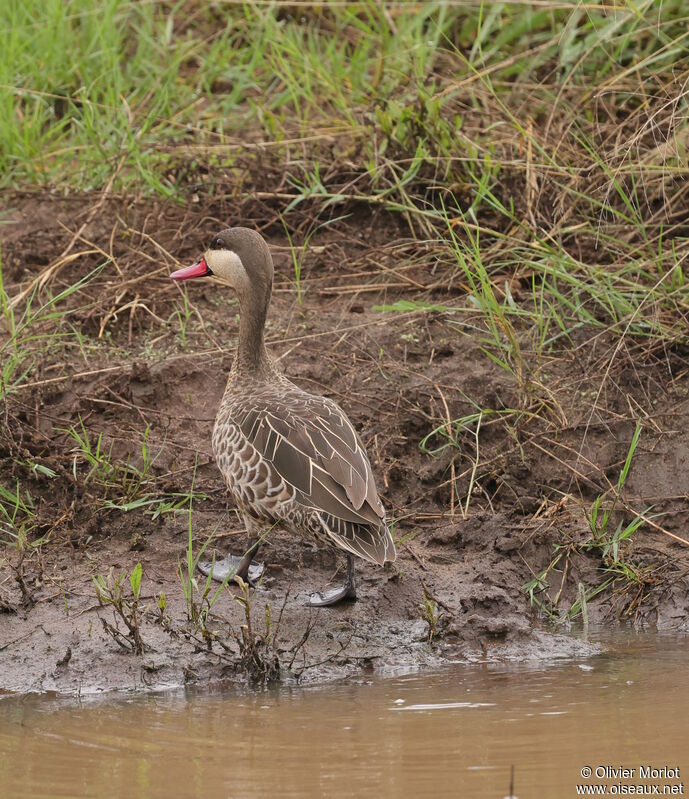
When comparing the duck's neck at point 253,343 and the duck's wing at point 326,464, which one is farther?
the duck's neck at point 253,343

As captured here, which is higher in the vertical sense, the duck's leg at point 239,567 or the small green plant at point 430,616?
the duck's leg at point 239,567

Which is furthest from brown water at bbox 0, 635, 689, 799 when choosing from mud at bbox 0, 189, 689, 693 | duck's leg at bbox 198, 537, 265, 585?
duck's leg at bbox 198, 537, 265, 585

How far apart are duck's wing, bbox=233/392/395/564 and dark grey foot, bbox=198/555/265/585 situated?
18.2 inches

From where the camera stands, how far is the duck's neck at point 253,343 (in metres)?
5.59

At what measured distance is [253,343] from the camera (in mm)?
5605

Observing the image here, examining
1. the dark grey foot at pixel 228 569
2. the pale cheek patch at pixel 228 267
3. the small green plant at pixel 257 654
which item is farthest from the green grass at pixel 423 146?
the small green plant at pixel 257 654

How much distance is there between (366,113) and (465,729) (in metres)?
4.22

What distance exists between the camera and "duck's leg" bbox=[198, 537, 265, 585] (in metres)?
5.09

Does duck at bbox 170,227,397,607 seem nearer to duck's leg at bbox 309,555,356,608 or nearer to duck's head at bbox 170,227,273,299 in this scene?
duck's leg at bbox 309,555,356,608

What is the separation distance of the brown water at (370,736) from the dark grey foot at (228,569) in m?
0.69

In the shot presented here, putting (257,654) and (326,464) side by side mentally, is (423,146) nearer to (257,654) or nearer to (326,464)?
(326,464)

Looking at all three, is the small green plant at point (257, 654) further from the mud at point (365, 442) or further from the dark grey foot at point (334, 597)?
the dark grey foot at point (334, 597)

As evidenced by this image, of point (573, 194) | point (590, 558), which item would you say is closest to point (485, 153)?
point (573, 194)

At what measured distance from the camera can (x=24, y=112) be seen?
313 inches
